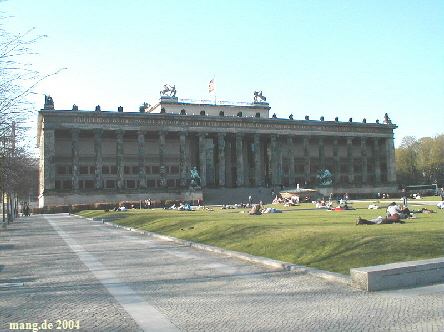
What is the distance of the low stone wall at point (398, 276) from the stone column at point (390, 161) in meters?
95.7

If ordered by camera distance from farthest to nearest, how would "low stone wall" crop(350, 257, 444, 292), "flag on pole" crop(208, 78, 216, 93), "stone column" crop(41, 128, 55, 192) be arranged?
"flag on pole" crop(208, 78, 216, 93), "stone column" crop(41, 128, 55, 192), "low stone wall" crop(350, 257, 444, 292)

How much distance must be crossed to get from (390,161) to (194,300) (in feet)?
332

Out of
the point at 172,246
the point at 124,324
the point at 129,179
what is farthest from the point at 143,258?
the point at 129,179

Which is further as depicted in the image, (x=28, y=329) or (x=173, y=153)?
(x=173, y=153)

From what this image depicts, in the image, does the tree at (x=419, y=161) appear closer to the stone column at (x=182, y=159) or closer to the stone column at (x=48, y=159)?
the stone column at (x=182, y=159)

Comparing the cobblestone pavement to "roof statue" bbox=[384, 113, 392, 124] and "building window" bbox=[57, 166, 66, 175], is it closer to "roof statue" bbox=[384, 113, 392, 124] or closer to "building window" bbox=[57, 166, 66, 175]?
"building window" bbox=[57, 166, 66, 175]

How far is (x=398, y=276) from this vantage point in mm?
10359

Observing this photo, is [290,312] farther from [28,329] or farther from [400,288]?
[28,329]

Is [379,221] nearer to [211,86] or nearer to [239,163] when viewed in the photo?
[239,163]

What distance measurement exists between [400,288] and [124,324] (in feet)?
20.8

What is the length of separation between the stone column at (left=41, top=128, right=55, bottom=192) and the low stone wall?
74.3 m

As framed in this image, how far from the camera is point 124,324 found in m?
8.03

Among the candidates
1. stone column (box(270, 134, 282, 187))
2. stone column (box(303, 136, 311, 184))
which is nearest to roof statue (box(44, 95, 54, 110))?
stone column (box(270, 134, 282, 187))

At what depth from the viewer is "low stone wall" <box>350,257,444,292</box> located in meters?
10.1
